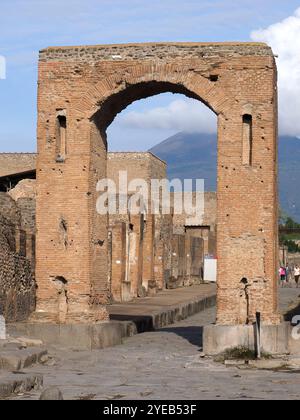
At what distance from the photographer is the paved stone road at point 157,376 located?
1245 cm

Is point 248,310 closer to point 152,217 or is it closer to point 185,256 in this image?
point 152,217

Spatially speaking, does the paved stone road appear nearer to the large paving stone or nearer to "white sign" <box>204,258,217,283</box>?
the large paving stone

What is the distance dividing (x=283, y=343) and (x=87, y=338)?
3672 mm

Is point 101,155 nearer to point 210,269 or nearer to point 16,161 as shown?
point 210,269

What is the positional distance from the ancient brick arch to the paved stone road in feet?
4.30

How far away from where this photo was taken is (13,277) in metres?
23.6

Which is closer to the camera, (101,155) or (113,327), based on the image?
(113,327)

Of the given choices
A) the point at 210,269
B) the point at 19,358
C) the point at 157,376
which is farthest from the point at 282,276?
the point at 19,358

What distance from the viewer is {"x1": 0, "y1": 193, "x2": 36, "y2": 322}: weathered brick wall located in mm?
22688

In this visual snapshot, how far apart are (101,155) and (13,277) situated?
480 centimetres

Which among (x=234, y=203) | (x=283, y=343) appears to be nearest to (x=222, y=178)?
(x=234, y=203)

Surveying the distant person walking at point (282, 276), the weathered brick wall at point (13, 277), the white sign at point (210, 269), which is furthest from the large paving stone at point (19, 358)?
the distant person walking at point (282, 276)

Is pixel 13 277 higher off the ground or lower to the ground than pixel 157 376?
higher

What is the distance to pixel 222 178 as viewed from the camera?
1859 centimetres
